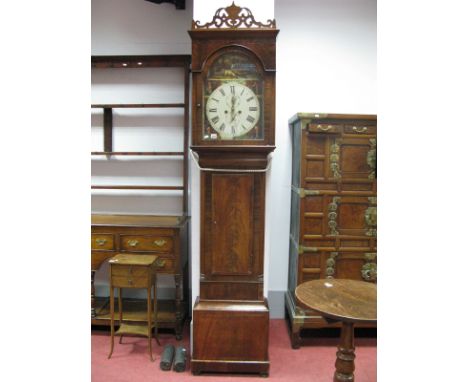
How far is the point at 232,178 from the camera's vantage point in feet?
8.02

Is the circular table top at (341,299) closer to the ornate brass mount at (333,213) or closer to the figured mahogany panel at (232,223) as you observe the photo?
the figured mahogany panel at (232,223)

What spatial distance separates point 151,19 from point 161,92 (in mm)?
639

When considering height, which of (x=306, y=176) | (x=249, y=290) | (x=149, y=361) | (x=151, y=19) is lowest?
(x=149, y=361)

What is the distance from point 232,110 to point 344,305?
4.34ft

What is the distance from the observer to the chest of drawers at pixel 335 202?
2.88m

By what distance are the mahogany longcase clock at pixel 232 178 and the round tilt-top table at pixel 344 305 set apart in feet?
1.82

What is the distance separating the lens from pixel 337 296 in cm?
195

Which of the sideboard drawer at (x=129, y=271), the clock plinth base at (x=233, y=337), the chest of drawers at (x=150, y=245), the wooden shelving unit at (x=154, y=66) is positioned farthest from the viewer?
the wooden shelving unit at (x=154, y=66)

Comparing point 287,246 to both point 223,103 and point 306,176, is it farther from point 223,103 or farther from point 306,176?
point 223,103

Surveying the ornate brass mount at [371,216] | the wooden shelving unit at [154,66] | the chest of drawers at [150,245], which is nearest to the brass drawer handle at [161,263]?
the chest of drawers at [150,245]

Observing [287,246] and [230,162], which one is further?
[287,246]

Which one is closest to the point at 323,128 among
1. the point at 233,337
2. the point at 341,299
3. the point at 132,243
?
the point at 341,299

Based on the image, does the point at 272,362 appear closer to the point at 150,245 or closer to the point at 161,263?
the point at 161,263
